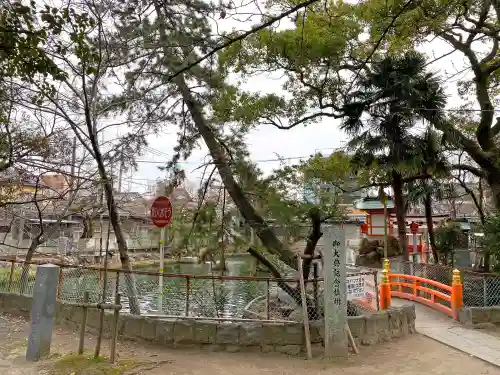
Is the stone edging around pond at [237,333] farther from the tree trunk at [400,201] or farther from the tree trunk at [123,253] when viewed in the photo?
the tree trunk at [400,201]

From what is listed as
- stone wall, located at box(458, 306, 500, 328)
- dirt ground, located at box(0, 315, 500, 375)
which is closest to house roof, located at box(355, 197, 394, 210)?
stone wall, located at box(458, 306, 500, 328)

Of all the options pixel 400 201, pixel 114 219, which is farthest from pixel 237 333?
pixel 400 201

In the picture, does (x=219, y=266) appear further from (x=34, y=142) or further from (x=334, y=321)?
(x=34, y=142)

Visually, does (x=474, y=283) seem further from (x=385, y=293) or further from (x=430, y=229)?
(x=430, y=229)

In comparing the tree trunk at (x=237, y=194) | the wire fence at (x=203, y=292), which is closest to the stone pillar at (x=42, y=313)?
the wire fence at (x=203, y=292)

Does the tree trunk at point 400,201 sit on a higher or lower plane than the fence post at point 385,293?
higher

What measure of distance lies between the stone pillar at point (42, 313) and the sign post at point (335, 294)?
409cm

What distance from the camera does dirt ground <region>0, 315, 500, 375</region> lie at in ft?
18.0

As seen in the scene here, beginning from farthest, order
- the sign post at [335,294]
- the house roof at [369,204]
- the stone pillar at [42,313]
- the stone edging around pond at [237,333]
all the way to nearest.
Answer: the house roof at [369,204] → the stone edging around pond at [237,333] → the sign post at [335,294] → the stone pillar at [42,313]

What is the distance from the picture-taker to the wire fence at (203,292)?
6957 mm

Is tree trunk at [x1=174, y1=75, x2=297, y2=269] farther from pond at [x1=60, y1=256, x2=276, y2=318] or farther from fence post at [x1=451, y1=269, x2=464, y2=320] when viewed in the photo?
fence post at [x1=451, y1=269, x2=464, y2=320]

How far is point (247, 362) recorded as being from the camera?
5.88m

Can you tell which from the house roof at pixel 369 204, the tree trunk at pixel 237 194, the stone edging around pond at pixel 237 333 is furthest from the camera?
the house roof at pixel 369 204

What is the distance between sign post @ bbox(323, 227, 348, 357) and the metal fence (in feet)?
14.9
